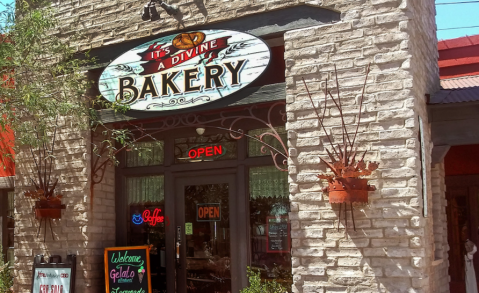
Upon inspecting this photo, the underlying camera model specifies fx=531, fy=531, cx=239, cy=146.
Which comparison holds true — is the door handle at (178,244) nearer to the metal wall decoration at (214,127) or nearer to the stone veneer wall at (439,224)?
the metal wall decoration at (214,127)

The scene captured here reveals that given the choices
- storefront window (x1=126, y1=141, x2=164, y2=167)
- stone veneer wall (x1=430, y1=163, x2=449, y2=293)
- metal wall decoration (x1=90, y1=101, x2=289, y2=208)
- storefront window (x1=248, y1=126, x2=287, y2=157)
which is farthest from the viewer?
storefront window (x1=126, y1=141, x2=164, y2=167)

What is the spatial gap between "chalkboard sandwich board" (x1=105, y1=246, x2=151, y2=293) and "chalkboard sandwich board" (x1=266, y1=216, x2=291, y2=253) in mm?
1605

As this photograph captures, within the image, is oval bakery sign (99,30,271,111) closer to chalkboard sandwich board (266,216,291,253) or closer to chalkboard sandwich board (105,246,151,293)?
→ chalkboard sandwich board (266,216,291,253)

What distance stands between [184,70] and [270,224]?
7.10 feet

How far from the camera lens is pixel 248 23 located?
247 inches

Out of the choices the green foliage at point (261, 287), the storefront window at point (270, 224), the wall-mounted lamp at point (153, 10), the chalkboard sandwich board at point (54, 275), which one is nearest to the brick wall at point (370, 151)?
the green foliage at point (261, 287)

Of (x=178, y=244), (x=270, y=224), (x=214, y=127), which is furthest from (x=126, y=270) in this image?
(x=214, y=127)

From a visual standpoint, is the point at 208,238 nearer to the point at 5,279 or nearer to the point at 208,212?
the point at 208,212

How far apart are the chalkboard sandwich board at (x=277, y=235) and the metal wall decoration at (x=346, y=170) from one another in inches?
50.2

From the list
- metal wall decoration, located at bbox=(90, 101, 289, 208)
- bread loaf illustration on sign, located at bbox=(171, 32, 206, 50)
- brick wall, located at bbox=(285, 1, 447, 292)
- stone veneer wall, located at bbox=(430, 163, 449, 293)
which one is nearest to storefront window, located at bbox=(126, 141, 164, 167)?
metal wall decoration, located at bbox=(90, 101, 289, 208)

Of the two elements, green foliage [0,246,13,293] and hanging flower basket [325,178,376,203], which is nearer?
hanging flower basket [325,178,376,203]

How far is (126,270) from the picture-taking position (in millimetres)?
6848

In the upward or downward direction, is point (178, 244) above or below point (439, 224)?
below

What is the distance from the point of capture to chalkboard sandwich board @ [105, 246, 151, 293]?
22.4 feet
